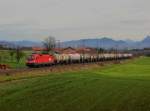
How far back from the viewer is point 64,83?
38.4 metres

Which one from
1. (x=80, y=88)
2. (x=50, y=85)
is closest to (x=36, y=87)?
(x=50, y=85)

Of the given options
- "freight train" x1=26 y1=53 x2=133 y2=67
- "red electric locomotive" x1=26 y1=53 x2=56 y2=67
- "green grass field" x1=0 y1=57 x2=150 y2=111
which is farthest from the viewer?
"freight train" x1=26 y1=53 x2=133 y2=67

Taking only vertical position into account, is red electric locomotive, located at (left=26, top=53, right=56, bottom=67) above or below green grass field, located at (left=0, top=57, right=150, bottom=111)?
above

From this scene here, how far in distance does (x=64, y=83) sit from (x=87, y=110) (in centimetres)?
1227

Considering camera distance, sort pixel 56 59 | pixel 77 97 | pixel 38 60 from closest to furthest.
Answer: pixel 77 97, pixel 38 60, pixel 56 59

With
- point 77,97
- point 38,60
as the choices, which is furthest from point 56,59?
point 77,97

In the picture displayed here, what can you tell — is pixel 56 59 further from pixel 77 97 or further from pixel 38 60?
pixel 77 97

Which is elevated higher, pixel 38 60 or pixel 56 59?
pixel 38 60

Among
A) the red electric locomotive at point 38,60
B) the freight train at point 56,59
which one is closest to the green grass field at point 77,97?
the red electric locomotive at point 38,60

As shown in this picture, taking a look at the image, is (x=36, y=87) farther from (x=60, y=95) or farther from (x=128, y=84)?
(x=128, y=84)

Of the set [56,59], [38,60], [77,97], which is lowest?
[77,97]

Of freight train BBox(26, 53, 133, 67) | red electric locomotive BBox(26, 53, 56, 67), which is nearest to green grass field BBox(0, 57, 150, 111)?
red electric locomotive BBox(26, 53, 56, 67)

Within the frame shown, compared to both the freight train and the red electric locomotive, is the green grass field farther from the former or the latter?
the freight train

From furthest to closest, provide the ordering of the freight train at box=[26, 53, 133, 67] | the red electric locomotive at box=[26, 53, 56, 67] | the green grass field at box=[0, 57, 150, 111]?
the freight train at box=[26, 53, 133, 67], the red electric locomotive at box=[26, 53, 56, 67], the green grass field at box=[0, 57, 150, 111]
